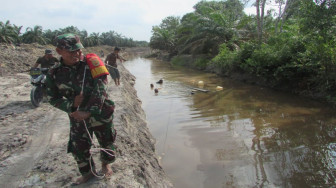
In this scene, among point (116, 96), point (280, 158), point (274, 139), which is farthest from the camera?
point (116, 96)

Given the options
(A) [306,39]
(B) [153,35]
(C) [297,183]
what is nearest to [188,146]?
(C) [297,183]

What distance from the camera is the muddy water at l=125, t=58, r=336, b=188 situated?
443cm

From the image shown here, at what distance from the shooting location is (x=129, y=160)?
3.58m

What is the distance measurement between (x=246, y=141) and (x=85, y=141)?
4.36 metres

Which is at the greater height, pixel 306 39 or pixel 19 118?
pixel 306 39

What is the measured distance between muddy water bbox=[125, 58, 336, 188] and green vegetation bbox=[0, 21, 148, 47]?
10.4m

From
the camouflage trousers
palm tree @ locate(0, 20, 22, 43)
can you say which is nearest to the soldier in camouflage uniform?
the camouflage trousers

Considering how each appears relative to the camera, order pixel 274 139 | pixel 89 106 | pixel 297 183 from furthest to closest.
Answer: pixel 274 139 < pixel 297 183 < pixel 89 106

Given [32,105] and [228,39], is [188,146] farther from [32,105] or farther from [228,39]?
[228,39]

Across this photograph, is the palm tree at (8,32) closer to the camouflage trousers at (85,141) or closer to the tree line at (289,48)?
the tree line at (289,48)

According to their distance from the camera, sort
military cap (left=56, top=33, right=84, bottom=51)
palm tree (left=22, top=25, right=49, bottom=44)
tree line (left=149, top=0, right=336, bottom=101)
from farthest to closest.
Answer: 1. palm tree (left=22, top=25, right=49, bottom=44)
2. tree line (left=149, top=0, right=336, bottom=101)
3. military cap (left=56, top=33, right=84, bottom=51)

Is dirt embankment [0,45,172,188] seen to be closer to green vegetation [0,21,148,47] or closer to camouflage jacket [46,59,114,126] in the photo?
camouflage jacket [46,59,114,126]

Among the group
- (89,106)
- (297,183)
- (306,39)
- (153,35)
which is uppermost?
(153,35)

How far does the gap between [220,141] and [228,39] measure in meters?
16.6
